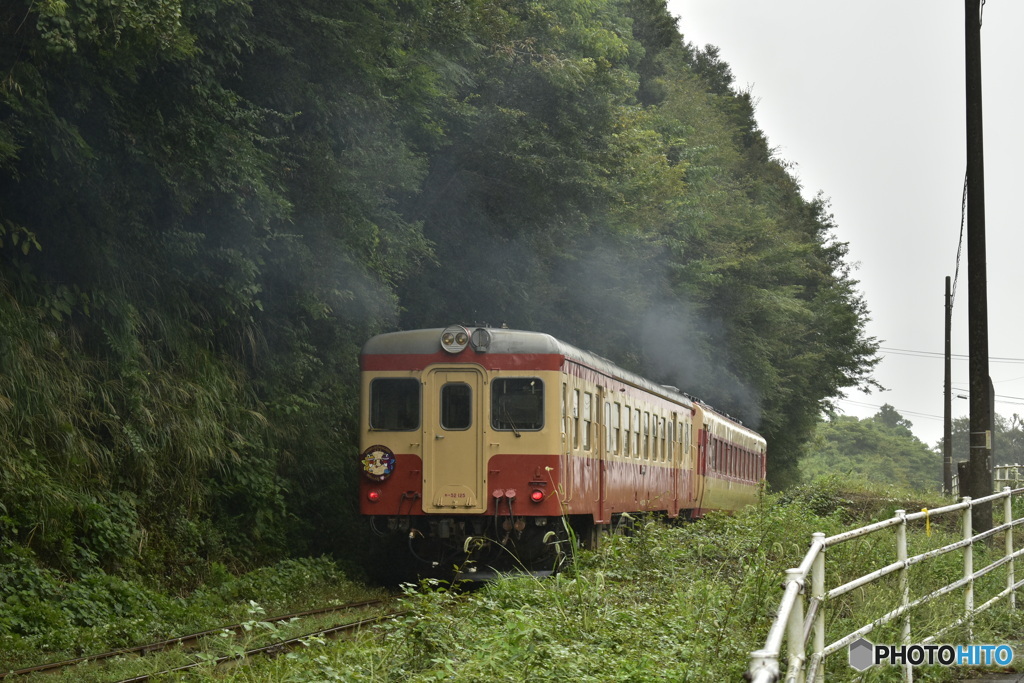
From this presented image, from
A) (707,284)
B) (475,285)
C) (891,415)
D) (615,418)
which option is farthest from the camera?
(891,415)

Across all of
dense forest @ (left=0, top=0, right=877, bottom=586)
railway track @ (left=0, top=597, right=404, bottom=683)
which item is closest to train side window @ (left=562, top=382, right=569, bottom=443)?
railway track @ (left=0, top=597, right=404, bottom=683)

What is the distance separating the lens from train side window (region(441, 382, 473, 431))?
13758 millimetres

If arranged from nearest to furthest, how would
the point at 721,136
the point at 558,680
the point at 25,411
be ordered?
the point at 558,680 < the point at 25,411 < the point at 721,136

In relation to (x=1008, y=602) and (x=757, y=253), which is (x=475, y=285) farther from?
(x=757, y=253)

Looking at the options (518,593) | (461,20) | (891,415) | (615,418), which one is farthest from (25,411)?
(891,415)

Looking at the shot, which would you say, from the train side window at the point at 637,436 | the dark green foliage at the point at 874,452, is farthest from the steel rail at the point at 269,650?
the dark green foliage at the point at 874,452

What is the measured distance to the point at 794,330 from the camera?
133 ft

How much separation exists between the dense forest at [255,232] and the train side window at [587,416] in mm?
3670

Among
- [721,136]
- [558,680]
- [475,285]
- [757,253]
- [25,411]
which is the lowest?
Result: [558,680]

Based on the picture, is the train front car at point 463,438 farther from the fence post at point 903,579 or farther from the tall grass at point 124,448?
the fence post at point 903,579

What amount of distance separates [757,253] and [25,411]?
28425 millimetres

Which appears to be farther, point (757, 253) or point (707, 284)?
point (757, 253)

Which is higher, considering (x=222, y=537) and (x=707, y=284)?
(x=707, y=284)

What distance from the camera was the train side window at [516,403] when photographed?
13.6 meters
